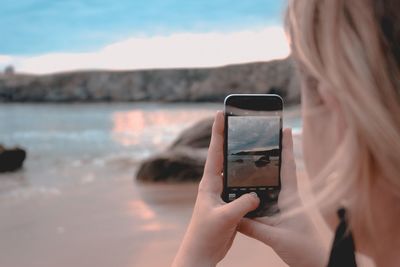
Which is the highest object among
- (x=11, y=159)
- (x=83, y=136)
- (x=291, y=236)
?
(x=291, y=236)

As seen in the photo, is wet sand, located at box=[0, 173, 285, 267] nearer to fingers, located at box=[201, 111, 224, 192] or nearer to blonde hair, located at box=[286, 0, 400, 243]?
fingers, located at box=[201, 111, 224, 192]

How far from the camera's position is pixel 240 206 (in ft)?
2.56

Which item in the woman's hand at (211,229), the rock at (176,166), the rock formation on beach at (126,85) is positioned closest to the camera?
the woman's hand at (211,229)

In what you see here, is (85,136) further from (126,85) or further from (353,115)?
(353,115)

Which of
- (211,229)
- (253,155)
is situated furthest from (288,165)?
(211,229)

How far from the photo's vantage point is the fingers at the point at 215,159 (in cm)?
83

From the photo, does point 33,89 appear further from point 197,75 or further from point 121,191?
point 121,191

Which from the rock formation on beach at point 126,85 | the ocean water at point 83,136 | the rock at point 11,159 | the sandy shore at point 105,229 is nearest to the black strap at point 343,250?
the sandy shore at point 105,229

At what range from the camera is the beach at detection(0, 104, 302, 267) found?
2.18 m

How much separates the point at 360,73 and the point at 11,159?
4.11 metres

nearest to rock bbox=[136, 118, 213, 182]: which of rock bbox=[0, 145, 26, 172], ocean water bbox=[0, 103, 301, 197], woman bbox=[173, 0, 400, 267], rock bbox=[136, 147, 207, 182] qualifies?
rock bbox=[136, 147, 207, 182]

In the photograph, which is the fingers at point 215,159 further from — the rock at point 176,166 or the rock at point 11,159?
the rock at point 11,159

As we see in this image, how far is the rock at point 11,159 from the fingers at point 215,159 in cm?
365

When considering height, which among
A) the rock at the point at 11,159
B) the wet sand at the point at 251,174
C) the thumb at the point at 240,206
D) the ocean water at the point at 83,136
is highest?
the wet sand at the point at 251,174
